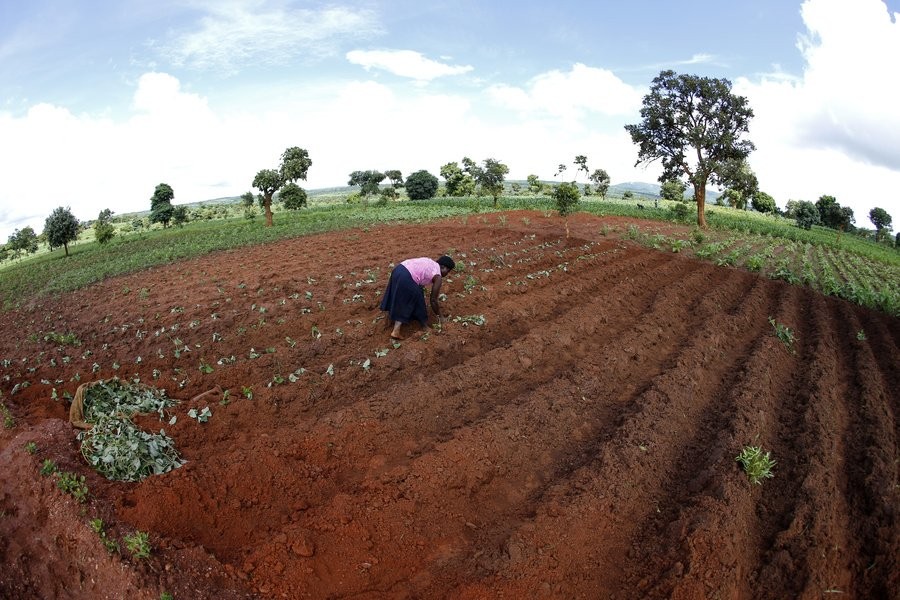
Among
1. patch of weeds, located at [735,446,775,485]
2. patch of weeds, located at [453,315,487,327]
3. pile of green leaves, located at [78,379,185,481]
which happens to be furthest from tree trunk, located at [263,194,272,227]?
patch of weeds, located at [735,446,775,485]

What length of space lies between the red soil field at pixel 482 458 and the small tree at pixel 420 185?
41928mm

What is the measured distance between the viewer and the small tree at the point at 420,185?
169 feet

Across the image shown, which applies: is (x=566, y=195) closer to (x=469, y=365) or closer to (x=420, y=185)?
(x=469, y=365)

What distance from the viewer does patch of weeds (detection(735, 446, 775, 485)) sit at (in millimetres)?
5273

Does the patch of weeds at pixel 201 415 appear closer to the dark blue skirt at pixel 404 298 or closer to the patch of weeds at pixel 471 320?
the dark blue skirt at pixel 404 298

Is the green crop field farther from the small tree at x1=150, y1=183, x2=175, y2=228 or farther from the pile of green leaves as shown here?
the pile of green leaves

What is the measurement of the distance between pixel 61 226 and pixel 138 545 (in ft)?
107

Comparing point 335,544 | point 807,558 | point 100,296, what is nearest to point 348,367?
point 335,544

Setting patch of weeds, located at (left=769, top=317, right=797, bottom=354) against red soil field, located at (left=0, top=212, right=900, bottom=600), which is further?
patch of weeds, located at (left=769, top=317, right=797, bottom=354)

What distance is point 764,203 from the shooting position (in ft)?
220

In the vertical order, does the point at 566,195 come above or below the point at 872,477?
above

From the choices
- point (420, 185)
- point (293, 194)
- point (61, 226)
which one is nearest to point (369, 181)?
point (420, 185)

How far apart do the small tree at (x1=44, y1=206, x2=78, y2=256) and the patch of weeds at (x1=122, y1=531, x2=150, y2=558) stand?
31.4 m

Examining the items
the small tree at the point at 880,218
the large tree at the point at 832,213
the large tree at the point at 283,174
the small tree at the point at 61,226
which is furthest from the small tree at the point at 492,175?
the small tree at the point at 880,218
